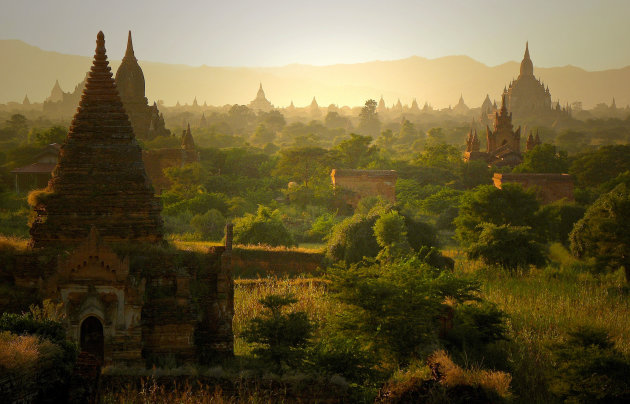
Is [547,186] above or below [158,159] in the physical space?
below

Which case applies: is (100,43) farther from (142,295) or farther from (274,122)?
(274,122)

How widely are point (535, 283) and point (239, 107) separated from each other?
11396cm

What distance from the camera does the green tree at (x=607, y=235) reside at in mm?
22391

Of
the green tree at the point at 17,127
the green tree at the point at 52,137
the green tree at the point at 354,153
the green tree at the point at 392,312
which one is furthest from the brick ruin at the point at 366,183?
the green tree at the point at 17,127

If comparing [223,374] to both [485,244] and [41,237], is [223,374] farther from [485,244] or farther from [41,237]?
[485,244]

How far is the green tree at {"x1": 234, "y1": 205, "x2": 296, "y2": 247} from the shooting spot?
91.5 ft

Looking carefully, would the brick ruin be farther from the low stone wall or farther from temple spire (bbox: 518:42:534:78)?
temple spire (bbox: 518:42:534:78)

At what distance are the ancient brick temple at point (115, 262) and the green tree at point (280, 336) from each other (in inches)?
40.6

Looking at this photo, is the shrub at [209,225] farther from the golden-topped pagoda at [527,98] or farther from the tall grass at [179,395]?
the golden-topped pagoda at [527,98]

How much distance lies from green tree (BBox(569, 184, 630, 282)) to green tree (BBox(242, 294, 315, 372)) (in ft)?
51.2

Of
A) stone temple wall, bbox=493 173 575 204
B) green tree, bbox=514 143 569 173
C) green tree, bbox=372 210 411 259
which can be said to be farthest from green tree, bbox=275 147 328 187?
green tree, bbox=372 210 411 259

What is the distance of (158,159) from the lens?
40750 millimetres

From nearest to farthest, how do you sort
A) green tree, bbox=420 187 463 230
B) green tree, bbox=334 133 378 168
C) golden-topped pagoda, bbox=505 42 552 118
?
green tree, bbox=420 187 463 230
green tree, bbox=334 133 378 168
golden-topped pagoda, bbox=505 42 552 118

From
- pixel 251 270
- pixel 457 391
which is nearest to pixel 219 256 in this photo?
pixel 457 391
